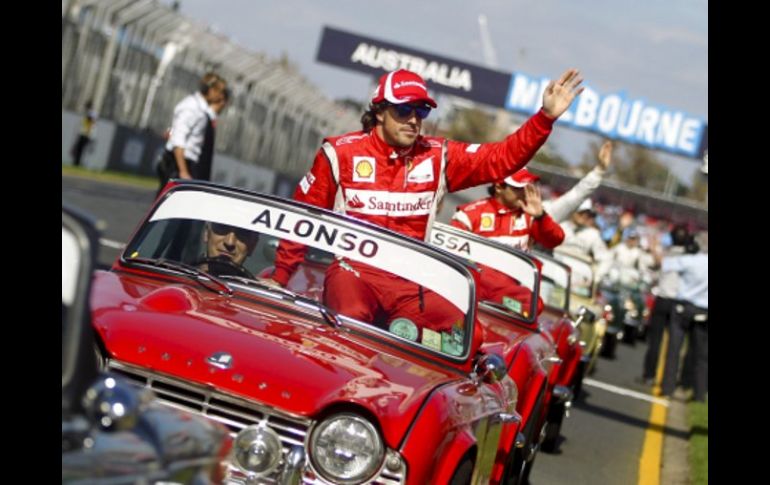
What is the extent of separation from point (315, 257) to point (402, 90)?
147 cm

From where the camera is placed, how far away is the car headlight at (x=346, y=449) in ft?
16.2

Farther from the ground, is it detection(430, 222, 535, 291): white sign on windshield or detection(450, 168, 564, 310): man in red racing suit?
detection(450, 168, 564, 310): man in red racing suit

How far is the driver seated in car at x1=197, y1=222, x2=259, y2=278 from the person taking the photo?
21.4 feet

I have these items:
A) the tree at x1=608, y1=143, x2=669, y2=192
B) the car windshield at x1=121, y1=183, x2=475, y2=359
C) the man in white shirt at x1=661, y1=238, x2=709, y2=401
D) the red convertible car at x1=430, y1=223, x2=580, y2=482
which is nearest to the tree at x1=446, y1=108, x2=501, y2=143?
the tree at x1=608, y1=143, x2=669, y2=192

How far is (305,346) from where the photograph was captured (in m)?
5.55

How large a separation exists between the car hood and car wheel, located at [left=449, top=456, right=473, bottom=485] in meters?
0.31

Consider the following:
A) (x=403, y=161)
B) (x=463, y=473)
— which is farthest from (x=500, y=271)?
(x=463, y=473)

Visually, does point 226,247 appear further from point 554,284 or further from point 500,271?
point 554,284

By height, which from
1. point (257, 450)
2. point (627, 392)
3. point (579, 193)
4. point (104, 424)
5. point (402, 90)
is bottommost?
point (627, 392)

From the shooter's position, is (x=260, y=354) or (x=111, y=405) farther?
(x=260, y=354)

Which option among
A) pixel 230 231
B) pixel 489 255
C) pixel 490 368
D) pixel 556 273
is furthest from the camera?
pixel 556 273

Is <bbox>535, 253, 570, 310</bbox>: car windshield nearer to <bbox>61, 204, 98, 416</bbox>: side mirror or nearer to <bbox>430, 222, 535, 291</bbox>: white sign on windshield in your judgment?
<bbox>430, 222, 535, 291</bbox>: white sign on windshield
